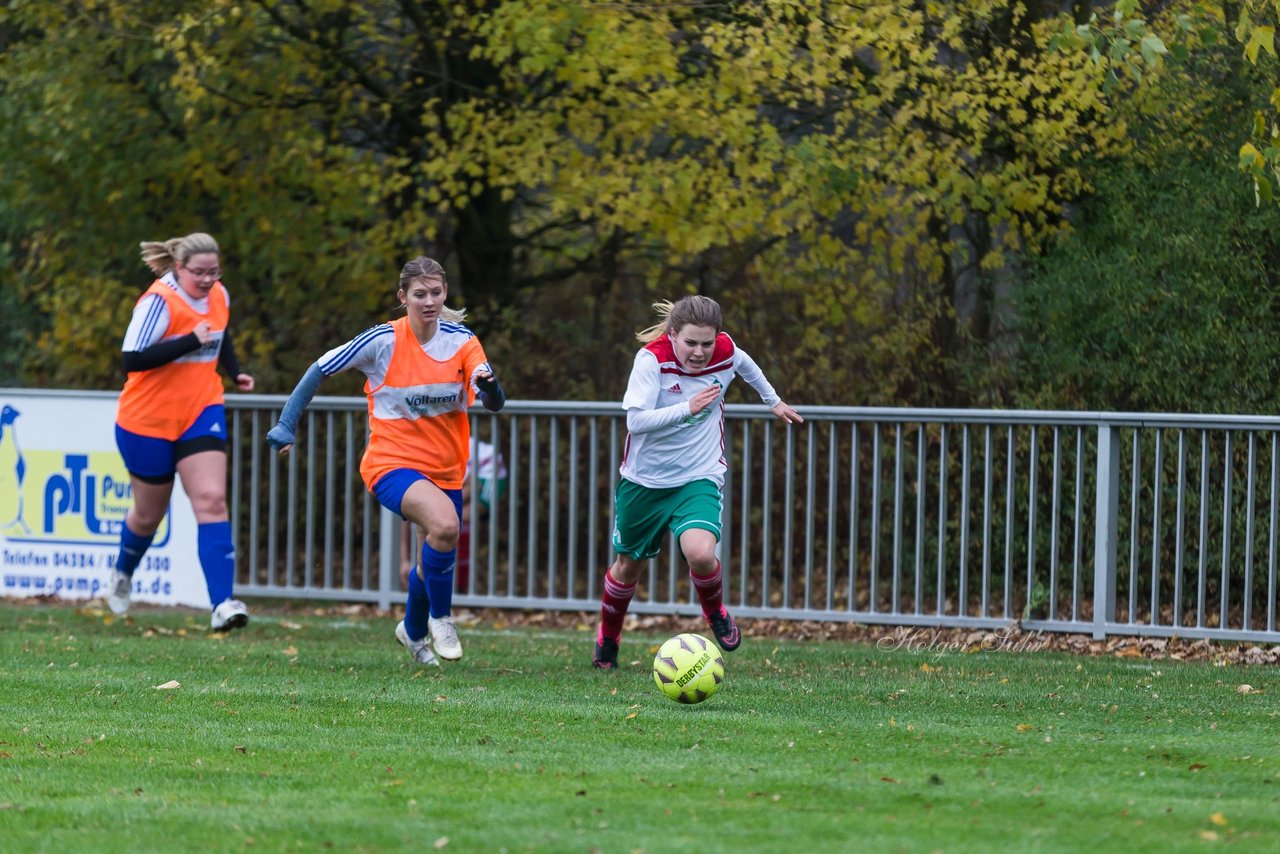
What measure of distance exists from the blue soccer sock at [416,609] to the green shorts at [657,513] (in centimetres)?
108

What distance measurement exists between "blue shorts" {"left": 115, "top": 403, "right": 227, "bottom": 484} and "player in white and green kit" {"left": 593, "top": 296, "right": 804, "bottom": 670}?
2.97 m

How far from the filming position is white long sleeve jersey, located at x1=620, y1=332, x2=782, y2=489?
27.2 feet

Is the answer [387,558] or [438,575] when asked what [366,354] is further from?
[387,558]

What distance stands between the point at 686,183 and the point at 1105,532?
3.96m

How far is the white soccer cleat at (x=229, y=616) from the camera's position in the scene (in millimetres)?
10195

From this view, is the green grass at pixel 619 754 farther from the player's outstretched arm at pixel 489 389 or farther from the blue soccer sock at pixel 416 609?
the player's outstretched arm at pixel 489 389

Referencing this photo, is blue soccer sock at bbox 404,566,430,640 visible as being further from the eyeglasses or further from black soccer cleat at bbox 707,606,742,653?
the eyeglasses

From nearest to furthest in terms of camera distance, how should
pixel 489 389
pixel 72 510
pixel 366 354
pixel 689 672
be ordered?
1. pixel 689 672
2. pixel 489 389
3. pixel 366 354
4. pixel 72 510

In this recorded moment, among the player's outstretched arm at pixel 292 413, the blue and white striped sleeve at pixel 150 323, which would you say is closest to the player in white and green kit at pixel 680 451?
the player's outstretched arm at pixel 292 413

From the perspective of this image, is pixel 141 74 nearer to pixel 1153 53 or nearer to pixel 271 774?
pixel 1153 53

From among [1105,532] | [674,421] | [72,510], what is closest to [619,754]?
[674,421]

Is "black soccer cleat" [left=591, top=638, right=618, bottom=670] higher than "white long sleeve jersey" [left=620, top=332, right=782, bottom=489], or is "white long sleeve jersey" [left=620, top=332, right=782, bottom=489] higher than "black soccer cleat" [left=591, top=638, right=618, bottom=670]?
"white long sleeve jersey" [left=620, top=332, right=782, bottom=489]

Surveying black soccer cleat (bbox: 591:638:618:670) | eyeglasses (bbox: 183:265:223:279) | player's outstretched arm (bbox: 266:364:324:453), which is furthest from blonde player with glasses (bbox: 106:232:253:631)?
black soccer cleat (bbox: 591:638:618:670)

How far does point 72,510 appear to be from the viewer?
42.0 feet
